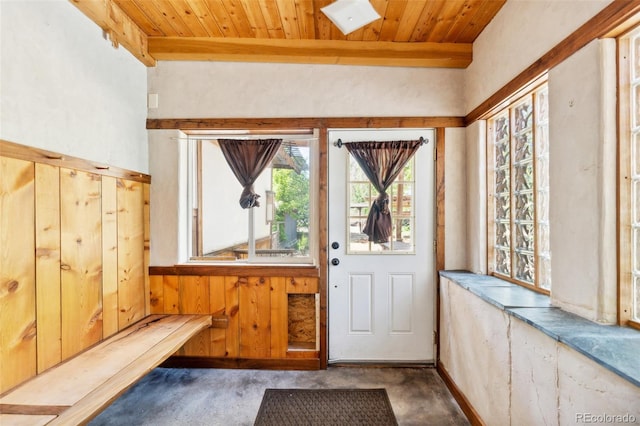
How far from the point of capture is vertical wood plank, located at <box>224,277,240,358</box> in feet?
8.71

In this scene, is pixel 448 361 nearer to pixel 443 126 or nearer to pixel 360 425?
pixel 360 425

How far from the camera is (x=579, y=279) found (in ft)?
4.71

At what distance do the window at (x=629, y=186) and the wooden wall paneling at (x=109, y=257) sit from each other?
9.74 feet

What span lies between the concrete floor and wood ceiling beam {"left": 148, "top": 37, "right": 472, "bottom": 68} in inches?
105

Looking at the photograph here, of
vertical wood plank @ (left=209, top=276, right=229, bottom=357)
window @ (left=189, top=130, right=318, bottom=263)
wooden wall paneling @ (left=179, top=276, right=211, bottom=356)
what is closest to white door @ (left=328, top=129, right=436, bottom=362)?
window @ (left=189, top=130, right=318, bottom=263)

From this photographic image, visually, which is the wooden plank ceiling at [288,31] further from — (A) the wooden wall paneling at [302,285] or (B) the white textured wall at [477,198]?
(A) the wooden wall paneling at [302,285]

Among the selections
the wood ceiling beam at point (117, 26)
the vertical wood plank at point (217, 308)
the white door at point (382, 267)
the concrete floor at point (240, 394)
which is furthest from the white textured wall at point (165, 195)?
the white door at point (382, 267)

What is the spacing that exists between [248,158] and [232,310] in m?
1.35

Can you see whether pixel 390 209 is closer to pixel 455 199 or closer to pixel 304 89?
pixel 455 199

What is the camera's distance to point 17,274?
155 centimetres

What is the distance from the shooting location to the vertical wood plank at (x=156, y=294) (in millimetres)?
2672

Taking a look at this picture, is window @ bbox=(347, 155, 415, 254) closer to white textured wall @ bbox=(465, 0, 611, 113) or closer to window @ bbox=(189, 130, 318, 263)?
window @ bbox=(189, 130, 318, 263)

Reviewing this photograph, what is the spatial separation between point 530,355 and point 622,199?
82 centimetres

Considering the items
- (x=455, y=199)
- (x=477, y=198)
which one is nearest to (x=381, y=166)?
(x=455, y=199)
